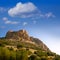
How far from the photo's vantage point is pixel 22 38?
174 m

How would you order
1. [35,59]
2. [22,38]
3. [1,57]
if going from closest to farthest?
[1,57], [35,59], [22,38]

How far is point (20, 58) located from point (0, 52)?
554 centimetres

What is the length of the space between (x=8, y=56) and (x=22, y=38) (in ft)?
359

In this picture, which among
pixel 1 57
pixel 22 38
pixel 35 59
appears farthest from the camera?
pixel 22 38

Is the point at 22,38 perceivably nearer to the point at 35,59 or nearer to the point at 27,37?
the point at 27,37

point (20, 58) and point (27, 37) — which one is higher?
point (27, 37)

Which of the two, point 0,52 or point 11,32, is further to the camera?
point 11,32

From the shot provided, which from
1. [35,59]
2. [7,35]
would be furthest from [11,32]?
[35,59]

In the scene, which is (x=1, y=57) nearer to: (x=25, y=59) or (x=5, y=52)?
(x=5, y=52)

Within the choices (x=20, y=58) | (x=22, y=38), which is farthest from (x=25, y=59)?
(x=22, y=38)

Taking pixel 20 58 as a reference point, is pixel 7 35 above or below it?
above

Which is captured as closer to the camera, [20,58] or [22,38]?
[20,58]

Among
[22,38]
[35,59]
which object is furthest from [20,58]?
[22,38]

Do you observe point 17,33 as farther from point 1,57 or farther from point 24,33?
point 1,57
